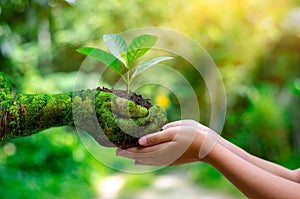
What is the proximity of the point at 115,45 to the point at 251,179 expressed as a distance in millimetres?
312

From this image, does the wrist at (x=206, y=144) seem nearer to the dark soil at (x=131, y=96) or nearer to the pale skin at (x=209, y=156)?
the pale skin at (x=209, y=156)

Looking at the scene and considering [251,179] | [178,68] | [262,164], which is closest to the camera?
[251,179]

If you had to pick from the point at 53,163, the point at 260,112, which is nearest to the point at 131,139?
the point at 53,163

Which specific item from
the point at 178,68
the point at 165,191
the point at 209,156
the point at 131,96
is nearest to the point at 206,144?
the point at 209,156

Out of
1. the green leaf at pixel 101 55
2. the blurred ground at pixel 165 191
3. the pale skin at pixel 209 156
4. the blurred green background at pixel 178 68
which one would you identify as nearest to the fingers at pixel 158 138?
the pale skin at pixel 209 156

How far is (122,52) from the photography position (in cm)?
74

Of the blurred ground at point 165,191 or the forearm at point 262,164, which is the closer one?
the forearm at point 262,164

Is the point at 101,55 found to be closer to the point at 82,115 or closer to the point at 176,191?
the point at 82,115

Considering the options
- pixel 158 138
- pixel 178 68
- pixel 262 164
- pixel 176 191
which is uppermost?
pixel 158 138

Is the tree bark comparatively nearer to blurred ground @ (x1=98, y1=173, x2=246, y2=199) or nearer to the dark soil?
the dark soil

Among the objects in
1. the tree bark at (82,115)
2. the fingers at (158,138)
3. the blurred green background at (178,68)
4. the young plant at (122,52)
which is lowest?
the blurred green background at (178,68)

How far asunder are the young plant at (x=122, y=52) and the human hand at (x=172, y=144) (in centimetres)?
10

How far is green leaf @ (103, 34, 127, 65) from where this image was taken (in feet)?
2.40

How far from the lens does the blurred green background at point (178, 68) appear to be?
283 cm
